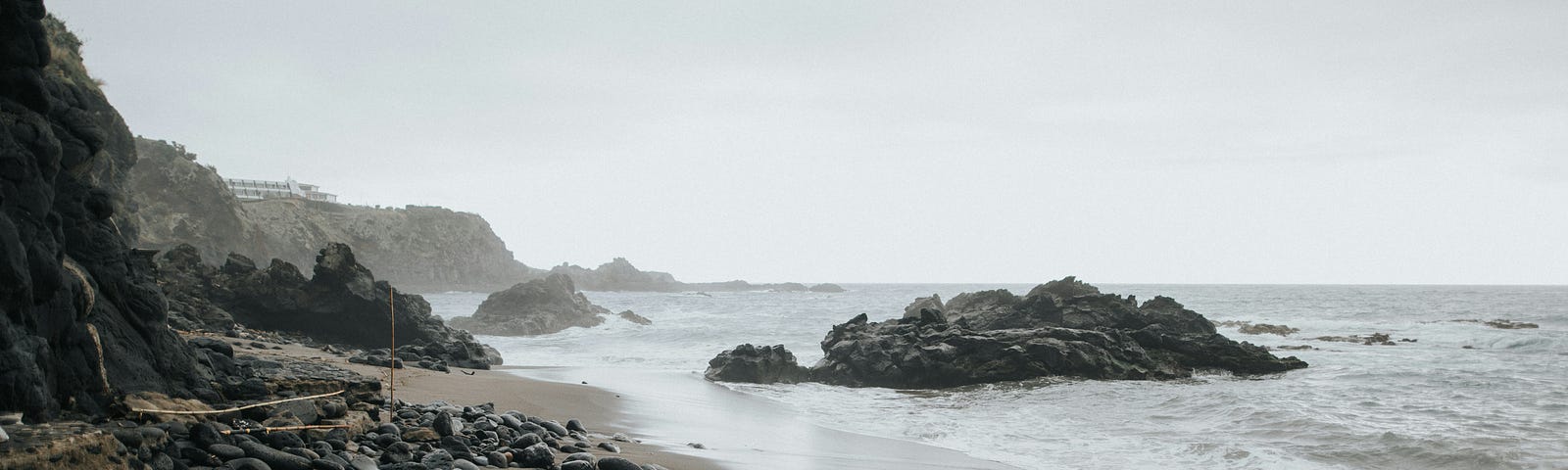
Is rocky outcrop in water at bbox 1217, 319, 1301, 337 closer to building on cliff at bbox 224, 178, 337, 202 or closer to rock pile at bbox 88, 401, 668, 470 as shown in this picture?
rock pile at bbox 88, 401, 668, 470

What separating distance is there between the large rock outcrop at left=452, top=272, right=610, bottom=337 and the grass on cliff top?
63.4ft

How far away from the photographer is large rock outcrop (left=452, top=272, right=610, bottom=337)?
40.2 m

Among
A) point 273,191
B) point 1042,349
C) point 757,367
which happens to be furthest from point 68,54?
point 273,191

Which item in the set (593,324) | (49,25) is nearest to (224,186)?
(593,324)

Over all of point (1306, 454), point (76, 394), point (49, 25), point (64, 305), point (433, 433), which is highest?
point (49, 25)

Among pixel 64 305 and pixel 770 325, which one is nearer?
pixel 64 305

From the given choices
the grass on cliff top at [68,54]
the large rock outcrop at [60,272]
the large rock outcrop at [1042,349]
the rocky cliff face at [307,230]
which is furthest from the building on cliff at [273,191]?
the large rock outcrop at [60,272]

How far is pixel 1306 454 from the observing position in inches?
421

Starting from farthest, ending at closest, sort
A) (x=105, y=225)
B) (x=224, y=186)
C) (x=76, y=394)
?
(x=224, y=186), (x=105, y=225), (x=76, y=394)

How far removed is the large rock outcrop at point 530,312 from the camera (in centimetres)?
4016

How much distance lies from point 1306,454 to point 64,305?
A: 12418mm

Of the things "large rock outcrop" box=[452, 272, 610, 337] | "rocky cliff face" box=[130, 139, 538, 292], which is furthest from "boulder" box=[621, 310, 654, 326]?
"rocky cliff face" box=[130, 139, 538, 292]

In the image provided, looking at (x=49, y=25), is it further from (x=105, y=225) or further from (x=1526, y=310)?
(x=1526, y=310)

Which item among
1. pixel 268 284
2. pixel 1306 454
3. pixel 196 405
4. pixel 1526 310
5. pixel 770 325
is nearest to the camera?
pixel 196 405
